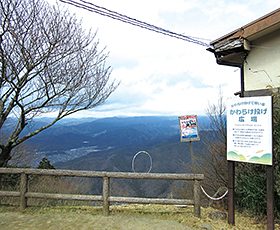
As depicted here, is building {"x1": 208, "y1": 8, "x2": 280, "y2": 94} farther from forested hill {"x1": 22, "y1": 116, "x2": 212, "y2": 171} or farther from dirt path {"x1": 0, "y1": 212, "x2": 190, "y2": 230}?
forested hill {"x1": 22, "y1": 116, "x2": 212, "y2": 171}

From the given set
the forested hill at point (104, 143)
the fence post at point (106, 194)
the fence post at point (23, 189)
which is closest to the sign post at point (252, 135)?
the fence post at point (106, 194)

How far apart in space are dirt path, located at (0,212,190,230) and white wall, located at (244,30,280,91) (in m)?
3.49

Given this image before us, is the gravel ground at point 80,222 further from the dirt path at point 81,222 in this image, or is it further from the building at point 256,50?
the building at point 256,50

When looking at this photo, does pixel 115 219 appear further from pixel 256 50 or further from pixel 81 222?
pixel 256 50

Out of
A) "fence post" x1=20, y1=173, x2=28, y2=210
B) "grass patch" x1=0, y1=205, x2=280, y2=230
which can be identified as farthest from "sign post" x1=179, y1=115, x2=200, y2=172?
"fence post" x1=20, y1=173, x2=28, y2=210

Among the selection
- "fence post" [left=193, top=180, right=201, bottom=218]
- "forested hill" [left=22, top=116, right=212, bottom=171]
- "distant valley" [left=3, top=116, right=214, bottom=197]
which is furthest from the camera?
"forested hill" [left=22, top=116, right=212, bottom=171]

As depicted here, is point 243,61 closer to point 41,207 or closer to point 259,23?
point 259,23

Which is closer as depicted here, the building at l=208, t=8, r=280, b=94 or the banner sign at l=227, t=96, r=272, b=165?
the banner sign at l=227, t=96, r=272, b=165

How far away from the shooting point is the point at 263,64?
6.03m

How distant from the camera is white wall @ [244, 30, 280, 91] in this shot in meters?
5.79

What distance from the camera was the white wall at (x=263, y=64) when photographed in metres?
5.79

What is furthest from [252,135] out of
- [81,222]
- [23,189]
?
[23,189]

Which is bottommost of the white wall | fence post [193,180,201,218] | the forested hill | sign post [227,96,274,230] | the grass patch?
the forested hill

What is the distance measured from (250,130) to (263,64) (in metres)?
1.91
